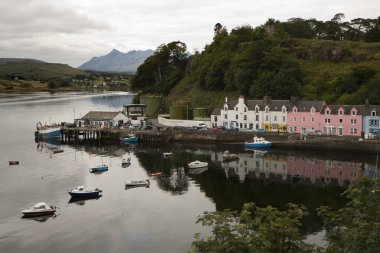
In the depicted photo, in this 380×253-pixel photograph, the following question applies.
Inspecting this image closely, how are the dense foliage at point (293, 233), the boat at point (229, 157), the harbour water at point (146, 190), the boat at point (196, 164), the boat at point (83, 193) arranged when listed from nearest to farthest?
the dense foliage at point (293, 233), the harbour water at point (146, 190), the boat at point (83, 193), the boat at point (196, 164), the boat at point (229, 157)

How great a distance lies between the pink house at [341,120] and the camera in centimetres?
6894

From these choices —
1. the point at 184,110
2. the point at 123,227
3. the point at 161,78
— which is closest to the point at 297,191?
the point at 123,227

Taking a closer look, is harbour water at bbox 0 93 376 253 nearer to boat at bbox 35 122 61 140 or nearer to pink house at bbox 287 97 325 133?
boat at bbox 35 122 61 140

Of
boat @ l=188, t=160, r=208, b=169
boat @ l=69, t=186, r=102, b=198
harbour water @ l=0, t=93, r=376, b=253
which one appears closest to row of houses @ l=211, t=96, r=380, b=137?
harbour water @ l=0, t=93, r=376, b=253

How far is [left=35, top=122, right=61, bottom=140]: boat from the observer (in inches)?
3415

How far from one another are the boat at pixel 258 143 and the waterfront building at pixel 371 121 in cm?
1488

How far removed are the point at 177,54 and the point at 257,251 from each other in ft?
386

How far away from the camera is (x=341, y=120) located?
70.6 metres

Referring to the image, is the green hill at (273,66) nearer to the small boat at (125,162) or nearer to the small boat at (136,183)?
the small boat at (125,162)

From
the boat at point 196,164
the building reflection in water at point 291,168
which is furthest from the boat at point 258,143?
the boat at point 196,164

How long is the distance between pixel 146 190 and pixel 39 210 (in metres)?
12.4

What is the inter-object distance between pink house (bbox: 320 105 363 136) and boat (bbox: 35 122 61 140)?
5150 cm

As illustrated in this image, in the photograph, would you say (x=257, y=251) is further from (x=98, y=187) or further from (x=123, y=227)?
(x=98, y=187)

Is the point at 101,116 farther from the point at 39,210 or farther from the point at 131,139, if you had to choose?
the point at 39,210
